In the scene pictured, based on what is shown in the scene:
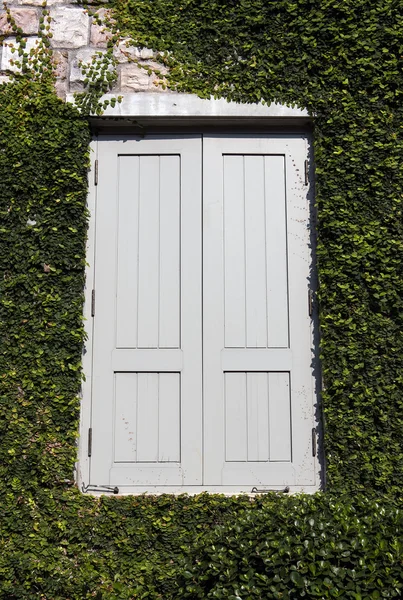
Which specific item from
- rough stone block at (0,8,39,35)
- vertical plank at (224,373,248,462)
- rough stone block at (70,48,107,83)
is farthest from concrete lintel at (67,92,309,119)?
vertical plank at (224,373,248,462)

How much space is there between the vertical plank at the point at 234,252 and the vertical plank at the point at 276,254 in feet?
0.61

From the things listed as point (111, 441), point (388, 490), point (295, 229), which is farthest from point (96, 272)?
point (388, 490)

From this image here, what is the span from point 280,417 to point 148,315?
3.71ft

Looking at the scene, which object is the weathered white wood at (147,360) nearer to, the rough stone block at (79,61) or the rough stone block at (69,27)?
the rough stone block at (79,61)

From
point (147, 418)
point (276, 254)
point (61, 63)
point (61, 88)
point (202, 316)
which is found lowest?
point (147, 418)

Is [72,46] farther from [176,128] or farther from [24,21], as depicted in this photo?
[176,128]

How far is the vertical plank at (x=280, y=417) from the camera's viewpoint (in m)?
4.14

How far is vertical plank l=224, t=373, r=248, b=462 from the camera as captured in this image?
414cm

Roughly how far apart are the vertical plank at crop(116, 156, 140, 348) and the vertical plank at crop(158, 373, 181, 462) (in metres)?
0.35

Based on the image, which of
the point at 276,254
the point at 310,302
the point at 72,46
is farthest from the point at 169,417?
the point at 72,46

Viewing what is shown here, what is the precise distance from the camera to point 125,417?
4.18 metres

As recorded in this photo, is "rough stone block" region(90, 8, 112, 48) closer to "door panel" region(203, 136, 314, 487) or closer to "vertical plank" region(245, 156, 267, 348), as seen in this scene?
"door panel" region(203, 136, 314, 487)

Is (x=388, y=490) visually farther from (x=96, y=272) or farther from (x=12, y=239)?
(x=12, y=239)

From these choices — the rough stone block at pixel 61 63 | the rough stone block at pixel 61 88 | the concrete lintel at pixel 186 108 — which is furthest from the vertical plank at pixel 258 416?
the rough stone block at pixel 61 63
